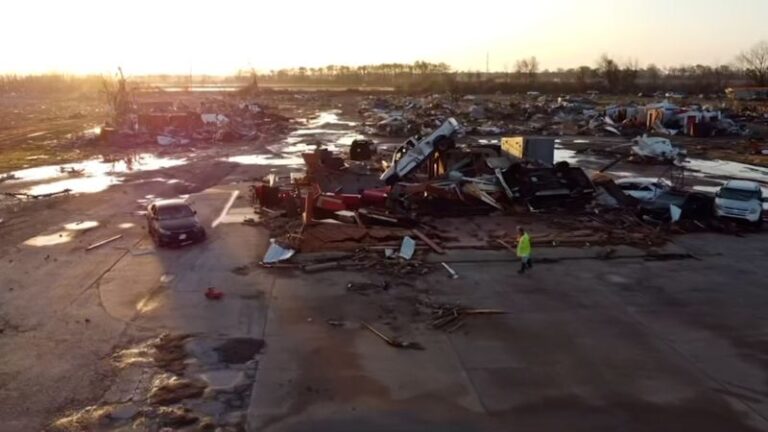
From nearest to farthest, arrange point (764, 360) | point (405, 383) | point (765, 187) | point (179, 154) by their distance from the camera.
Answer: point (405, 383)
point (764, 360)
point (765, 187)
point (179, 154)

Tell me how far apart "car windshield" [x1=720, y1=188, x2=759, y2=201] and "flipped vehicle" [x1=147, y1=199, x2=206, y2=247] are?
60.6 feet

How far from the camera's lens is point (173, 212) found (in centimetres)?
2106

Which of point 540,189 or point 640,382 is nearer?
point 640,382

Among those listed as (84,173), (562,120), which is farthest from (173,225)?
(562,120)

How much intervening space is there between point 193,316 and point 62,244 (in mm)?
8953

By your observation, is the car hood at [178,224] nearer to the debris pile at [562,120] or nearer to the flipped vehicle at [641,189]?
the flipped vehicle at [641,189]

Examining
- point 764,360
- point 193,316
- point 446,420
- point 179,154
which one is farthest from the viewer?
point 179,154

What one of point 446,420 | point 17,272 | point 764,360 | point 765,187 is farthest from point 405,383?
point 765,187

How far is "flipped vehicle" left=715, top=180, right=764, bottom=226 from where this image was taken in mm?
22203

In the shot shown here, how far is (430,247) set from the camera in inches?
777

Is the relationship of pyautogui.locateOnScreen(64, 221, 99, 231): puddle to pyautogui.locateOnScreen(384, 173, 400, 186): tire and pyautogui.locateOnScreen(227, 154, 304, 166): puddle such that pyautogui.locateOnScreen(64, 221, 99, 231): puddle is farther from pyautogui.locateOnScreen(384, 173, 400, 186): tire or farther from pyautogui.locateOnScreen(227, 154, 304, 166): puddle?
pyautogui.locateOnScreen(227, 154, 304, 166): puddle

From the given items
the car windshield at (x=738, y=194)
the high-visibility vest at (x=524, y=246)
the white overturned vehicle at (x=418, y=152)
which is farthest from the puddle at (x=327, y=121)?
the high-visibility vest at (x=524, y=246)

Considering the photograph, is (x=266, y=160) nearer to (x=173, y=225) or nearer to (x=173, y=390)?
(x=173, y=225)

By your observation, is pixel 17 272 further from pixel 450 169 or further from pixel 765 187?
pixel 765 187
